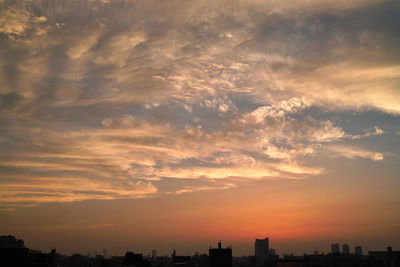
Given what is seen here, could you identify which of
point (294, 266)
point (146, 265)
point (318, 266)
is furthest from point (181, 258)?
point (318, 266)

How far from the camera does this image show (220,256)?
420 ft

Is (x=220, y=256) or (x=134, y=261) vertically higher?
(x=220, y=256)

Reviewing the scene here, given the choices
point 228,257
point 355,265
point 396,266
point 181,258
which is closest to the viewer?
point 355,265

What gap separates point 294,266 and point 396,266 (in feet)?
240

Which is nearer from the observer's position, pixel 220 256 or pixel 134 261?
pixel 220 256

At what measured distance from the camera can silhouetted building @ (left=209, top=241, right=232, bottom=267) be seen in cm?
12728

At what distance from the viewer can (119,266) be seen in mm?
135250

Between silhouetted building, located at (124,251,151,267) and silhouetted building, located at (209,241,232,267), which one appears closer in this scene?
silhouetted building, located at (209,241,232,267)

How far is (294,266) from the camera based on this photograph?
4156 inches

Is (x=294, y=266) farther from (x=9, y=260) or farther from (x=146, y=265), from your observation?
(x=9, y=260)

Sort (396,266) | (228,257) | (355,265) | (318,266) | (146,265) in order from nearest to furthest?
(318,266) < (355,265) < (228,257) < (146,265) < (396,266)

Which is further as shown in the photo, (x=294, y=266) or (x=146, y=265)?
(x=146, y=265)

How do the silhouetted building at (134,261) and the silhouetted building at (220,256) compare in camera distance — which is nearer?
the silhouetted building at (220,256)

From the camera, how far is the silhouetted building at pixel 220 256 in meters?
127
